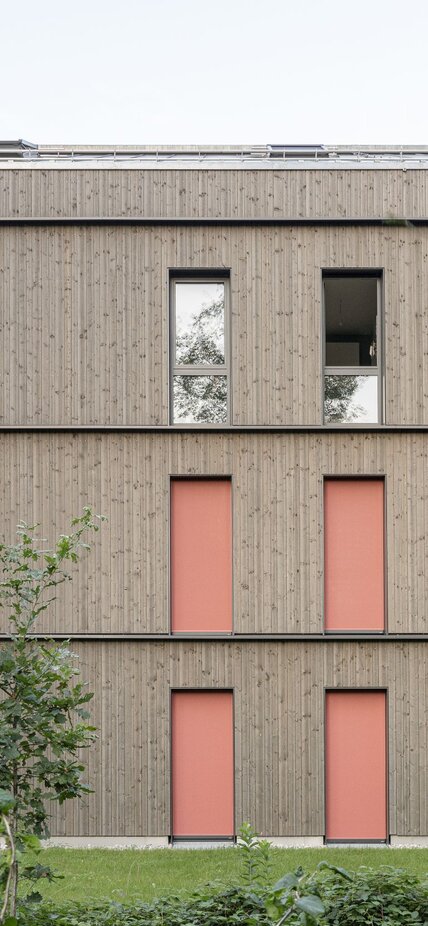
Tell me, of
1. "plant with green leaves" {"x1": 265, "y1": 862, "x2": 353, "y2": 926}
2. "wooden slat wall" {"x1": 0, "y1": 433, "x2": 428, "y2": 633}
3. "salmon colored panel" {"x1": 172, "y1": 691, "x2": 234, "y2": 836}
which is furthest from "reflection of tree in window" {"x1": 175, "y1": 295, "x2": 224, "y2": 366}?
"plant with green leaves" {"x1": 265, "y1": 862, "x2": 353, "y2": 926}

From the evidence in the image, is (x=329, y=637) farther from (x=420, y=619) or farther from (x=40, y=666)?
(x=40, y=666)

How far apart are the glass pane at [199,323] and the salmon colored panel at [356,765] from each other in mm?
4386

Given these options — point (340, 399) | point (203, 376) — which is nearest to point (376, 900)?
point (340, 399)

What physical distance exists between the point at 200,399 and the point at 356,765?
4.73m

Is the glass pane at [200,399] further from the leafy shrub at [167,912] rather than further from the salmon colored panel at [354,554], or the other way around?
the leafy shrub at [167,912]

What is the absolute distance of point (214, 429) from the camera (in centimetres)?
1158

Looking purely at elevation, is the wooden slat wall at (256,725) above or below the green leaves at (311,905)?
below

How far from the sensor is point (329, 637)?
37.4 ft

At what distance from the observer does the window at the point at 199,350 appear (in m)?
11.8

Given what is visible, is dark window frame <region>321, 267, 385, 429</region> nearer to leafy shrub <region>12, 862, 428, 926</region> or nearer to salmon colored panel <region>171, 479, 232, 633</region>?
salmon colored panel <region>171, 479, 232, 633</region>

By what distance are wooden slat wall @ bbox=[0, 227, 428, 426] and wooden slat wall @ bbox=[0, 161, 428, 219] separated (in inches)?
9.6

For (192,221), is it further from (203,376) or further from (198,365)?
(203,376)

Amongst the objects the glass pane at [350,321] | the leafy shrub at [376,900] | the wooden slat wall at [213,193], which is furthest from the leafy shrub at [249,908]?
the wooden slat wall at [213,193]

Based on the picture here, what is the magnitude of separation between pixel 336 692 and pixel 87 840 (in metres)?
3.37
